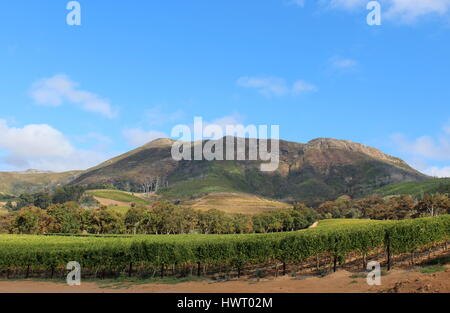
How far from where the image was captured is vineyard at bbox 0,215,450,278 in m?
41.3

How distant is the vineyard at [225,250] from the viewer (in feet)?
136

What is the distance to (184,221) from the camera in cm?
12062


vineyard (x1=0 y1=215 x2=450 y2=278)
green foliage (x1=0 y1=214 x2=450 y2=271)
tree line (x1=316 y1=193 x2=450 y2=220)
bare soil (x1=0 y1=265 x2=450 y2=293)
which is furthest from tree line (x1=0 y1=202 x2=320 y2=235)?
bare soil (x1=0 y1=265 x2=450 y2=293)

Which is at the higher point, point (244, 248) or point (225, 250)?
point (244, 248)

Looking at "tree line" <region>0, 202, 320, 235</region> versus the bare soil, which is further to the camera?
"tree line" <region>0, 202, 320, 235</region>

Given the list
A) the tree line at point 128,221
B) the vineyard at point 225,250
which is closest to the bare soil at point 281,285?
the vineyard at point 225,250

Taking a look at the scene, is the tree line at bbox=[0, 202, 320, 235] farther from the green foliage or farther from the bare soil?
the bare soil

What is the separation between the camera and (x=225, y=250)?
46.0 metres

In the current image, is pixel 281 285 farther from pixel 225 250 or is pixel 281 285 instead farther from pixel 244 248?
pixel 225 250

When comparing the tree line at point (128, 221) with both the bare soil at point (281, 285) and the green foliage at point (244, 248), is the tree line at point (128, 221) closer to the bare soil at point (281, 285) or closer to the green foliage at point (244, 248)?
the green foliage at point (244, 248)

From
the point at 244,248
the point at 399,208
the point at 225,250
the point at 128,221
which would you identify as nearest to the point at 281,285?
the point at 244,248

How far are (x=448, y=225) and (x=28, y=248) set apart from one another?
189ft
